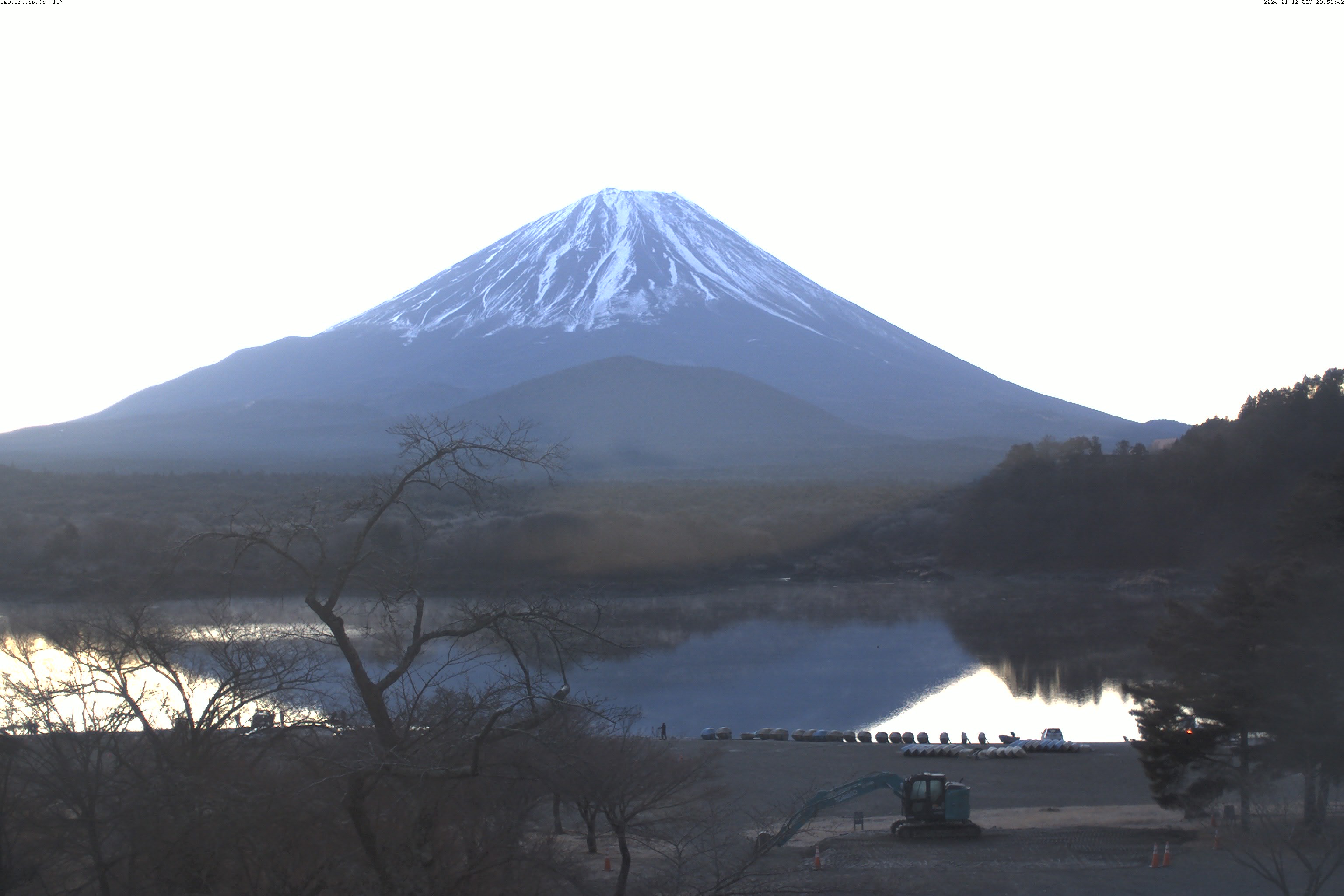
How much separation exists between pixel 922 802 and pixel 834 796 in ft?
2.85

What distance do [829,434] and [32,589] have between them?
177 feet

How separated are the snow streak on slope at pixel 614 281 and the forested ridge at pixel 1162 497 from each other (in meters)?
54.0

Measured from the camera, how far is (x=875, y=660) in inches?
891

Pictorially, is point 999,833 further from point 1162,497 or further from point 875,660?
point 1162,497

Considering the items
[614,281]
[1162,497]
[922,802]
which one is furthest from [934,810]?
[614,281]

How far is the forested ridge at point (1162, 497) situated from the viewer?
35.0 meters

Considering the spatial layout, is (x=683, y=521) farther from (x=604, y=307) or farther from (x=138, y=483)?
(x=604, y=307)

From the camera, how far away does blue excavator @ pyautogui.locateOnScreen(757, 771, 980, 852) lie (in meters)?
10.4

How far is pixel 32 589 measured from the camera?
84.7 ft

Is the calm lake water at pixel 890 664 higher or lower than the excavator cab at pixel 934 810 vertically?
lower

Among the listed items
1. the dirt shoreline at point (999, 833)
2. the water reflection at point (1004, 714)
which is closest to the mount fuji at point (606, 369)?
the water reflection at point (1004, 714)

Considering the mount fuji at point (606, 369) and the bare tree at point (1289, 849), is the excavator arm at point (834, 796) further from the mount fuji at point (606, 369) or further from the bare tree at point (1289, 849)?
the mount fuji at point (606, 369)

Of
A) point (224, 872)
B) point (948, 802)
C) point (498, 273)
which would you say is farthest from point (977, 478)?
point (498, 273)

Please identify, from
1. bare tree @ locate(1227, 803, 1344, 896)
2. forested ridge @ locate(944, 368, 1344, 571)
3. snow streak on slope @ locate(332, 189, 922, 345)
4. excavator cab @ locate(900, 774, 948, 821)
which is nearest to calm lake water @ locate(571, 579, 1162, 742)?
excavator cab @ locate(900, 774, 948, 821)
